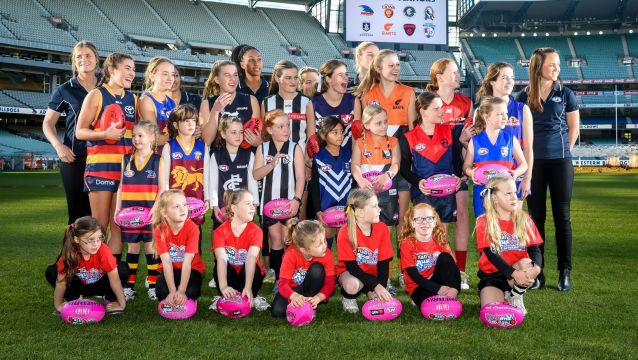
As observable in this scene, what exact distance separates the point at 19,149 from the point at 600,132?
142 feet

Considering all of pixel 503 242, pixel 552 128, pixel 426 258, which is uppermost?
pixel 552 128

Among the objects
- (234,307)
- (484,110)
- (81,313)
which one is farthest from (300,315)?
(484,110)

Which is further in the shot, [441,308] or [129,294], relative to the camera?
[129,294]

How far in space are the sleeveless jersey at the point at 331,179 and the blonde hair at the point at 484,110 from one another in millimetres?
1167

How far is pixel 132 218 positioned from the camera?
14.7ft

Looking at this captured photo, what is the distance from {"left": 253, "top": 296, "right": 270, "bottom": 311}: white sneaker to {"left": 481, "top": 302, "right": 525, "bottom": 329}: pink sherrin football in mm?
1550

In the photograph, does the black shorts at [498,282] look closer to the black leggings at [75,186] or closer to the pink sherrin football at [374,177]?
the pink sherrin football at [374,177]

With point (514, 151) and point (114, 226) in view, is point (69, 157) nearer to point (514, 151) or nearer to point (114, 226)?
point (114, 226)

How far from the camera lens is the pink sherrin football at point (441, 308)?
3977 mm

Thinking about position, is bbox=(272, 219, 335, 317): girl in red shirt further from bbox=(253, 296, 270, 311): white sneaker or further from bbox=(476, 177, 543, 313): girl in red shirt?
bbox=(476, 177, 543, 313): girl in red shirt

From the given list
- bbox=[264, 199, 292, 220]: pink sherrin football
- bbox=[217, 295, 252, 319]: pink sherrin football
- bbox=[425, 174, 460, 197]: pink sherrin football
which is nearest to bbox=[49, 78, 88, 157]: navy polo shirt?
bbox=[264, 199, 292, 220]: pink sherrin football

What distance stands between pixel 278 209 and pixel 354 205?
0.80 metres

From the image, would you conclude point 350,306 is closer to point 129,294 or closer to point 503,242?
point 503,242

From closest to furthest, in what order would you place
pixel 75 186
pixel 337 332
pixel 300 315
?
pixel 337 332 < pixel 300 315 < pixel 75 186
